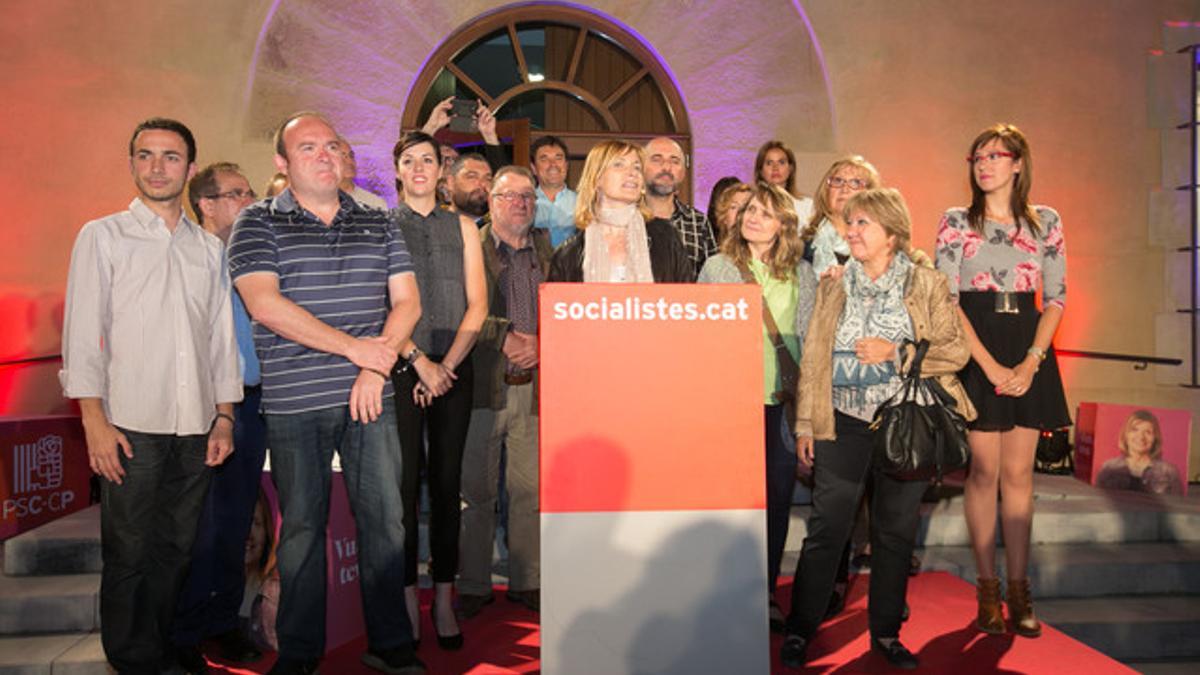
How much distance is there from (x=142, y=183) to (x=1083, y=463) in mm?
5492

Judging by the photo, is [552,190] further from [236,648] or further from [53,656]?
[53,656]

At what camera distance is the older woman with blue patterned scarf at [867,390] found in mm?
2965

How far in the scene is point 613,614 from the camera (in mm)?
2281

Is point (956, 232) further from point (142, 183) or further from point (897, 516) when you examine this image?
point (142, 183)

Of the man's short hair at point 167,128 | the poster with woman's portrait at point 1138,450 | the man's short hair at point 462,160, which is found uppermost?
the man's short hair at point 462,160

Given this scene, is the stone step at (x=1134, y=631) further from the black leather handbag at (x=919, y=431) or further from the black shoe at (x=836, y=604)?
the black leather handbag at (x=919, y=431)

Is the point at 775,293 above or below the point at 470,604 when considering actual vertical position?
above

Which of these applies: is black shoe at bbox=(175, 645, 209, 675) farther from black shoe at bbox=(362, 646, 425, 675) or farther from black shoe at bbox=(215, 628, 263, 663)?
black shoe at bbox=(362, 646, 425, 675)

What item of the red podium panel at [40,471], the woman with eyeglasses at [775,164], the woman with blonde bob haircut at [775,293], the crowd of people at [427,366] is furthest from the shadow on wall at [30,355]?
the woman with blonde bob haircut at [775,293]

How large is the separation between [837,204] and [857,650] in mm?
1624

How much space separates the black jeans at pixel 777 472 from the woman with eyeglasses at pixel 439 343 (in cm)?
107

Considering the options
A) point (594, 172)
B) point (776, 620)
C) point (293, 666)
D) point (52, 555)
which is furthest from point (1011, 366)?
point (52, 555)

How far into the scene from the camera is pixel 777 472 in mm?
3316

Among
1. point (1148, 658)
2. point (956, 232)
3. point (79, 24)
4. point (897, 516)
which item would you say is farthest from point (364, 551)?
point (79, 24)
